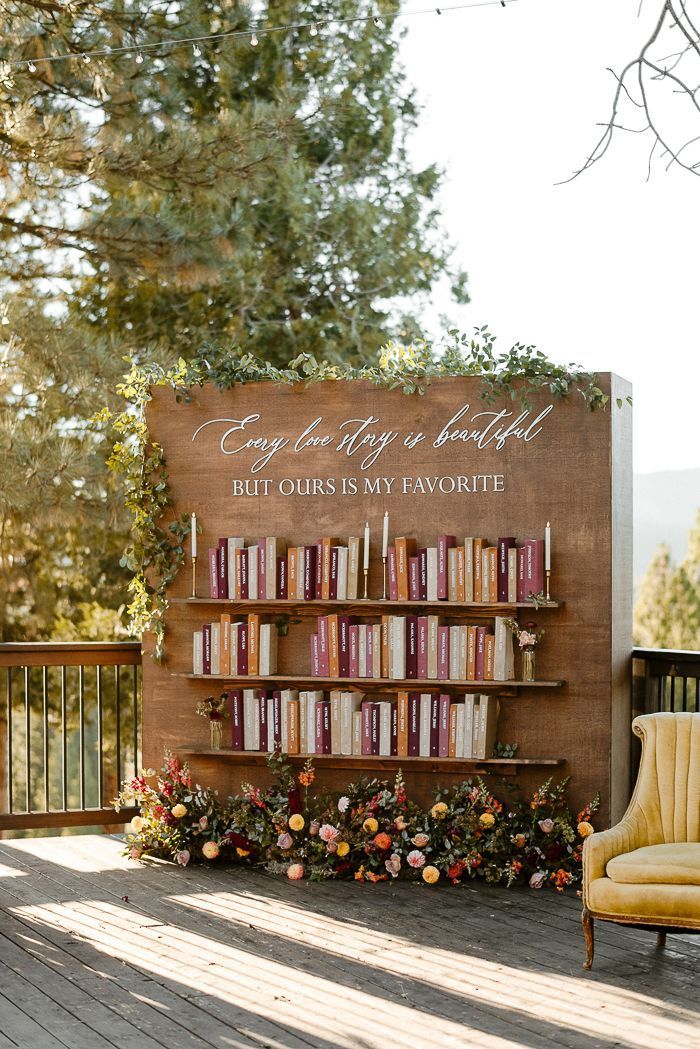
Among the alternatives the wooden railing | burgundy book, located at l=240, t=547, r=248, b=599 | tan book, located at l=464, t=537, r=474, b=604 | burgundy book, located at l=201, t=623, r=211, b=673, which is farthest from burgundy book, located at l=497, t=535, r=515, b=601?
the wooden railing

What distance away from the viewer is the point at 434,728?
5.69m

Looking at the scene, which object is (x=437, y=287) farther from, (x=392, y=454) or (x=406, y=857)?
(x=406, y=857)

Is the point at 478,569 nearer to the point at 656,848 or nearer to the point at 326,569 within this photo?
the point at 326,569

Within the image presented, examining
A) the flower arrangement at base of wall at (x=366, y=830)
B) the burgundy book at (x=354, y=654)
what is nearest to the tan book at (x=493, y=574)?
the burgundy book at (x=354, y=654)

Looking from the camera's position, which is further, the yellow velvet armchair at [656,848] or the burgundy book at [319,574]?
the burgundy book at [319,574]

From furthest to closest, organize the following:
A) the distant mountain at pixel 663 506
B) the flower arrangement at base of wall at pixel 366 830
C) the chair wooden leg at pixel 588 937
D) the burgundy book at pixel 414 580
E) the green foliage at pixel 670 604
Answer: the distant mountain at pixel 663 506 < the green foliage at pixel 670 604 < the burgundy book at pixel 414 580 < the flower arrangement at base of wall at pixel 366 830 < the chair wooden leg at pixel 588 937

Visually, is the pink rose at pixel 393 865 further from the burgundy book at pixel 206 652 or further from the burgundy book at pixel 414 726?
the burgundy book at pixel 206 652

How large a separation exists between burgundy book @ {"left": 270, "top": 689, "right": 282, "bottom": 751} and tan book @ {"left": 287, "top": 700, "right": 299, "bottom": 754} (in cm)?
5

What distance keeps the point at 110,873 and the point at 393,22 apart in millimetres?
9639

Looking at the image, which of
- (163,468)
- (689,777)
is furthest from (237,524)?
(689,777)

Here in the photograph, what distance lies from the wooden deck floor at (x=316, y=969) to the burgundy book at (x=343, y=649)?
3.24ft

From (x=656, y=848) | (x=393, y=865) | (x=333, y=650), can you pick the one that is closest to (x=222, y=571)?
(x=333, y=650)

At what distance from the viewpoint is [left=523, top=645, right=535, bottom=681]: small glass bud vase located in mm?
5559

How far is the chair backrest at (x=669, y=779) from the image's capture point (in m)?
4.59
